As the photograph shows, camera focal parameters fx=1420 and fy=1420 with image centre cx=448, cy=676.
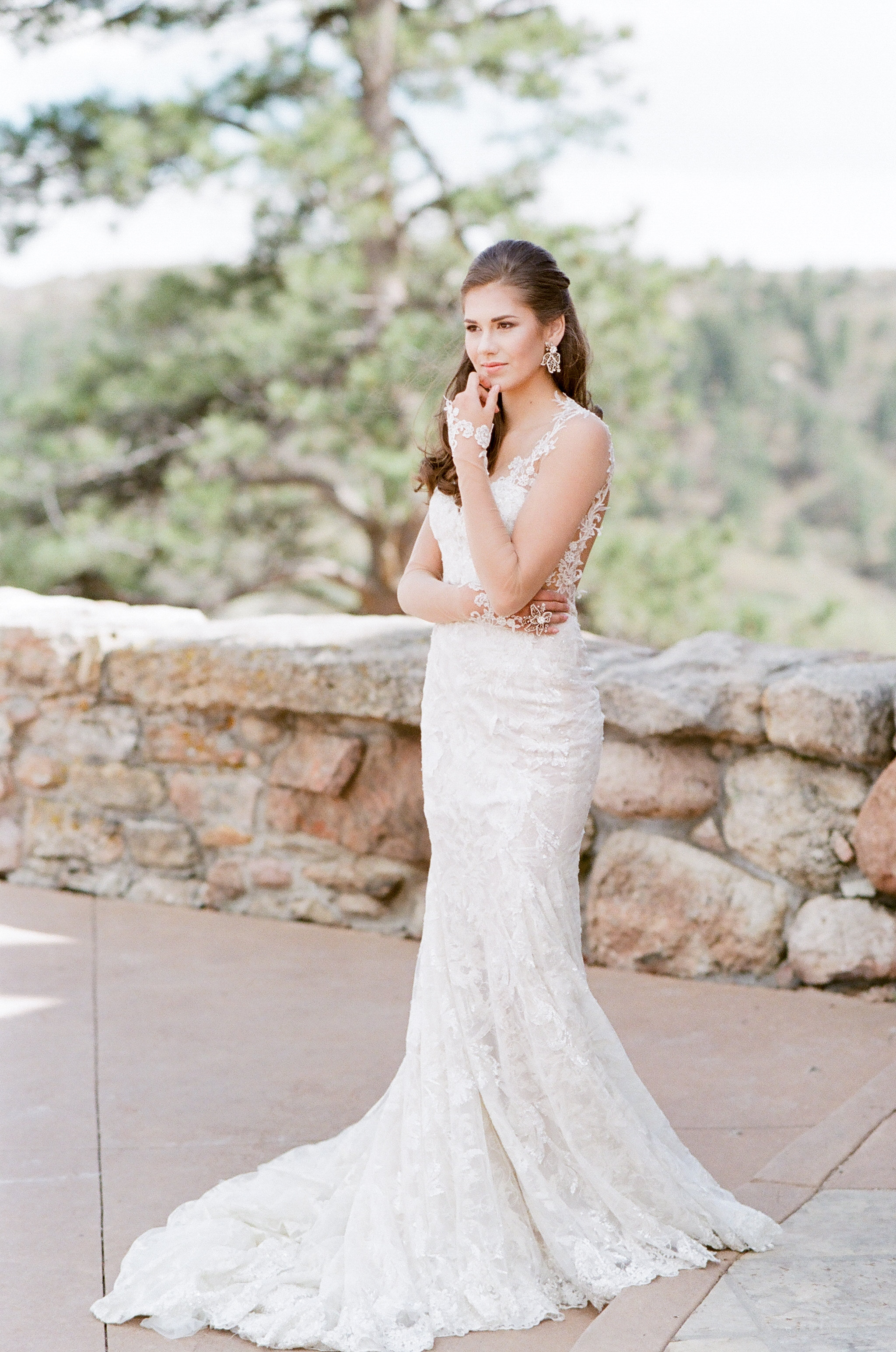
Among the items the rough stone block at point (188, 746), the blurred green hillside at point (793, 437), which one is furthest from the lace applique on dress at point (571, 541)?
the blurred green hillside at point (793, 437)

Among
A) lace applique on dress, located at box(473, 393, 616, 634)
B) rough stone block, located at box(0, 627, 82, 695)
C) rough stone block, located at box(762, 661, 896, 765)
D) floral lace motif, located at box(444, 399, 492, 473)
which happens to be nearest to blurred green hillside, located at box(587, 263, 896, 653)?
rough stone block, located at box(0, 627, 82, 695)

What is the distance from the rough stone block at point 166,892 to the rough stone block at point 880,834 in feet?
7.42

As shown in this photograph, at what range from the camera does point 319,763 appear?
4699 mm

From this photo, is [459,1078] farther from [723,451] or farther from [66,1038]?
[723,451]

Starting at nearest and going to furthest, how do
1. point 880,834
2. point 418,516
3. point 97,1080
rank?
point 97,1080 → point 880,834 → point 418,516

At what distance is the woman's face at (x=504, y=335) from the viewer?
2.51 m

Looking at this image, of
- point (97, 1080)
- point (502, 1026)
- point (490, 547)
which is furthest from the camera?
point (97, 1080)

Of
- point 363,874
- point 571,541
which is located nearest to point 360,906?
point 363,874

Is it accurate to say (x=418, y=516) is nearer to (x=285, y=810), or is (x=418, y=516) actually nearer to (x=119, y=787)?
(x=119, y=787)

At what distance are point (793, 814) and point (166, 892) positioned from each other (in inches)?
86.6

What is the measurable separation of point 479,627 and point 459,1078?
802 millimetres

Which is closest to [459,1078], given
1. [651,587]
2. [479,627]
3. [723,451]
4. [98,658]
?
[479,627]

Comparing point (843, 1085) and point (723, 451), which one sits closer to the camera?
point (843, 1085)

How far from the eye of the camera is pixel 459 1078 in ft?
8.17
